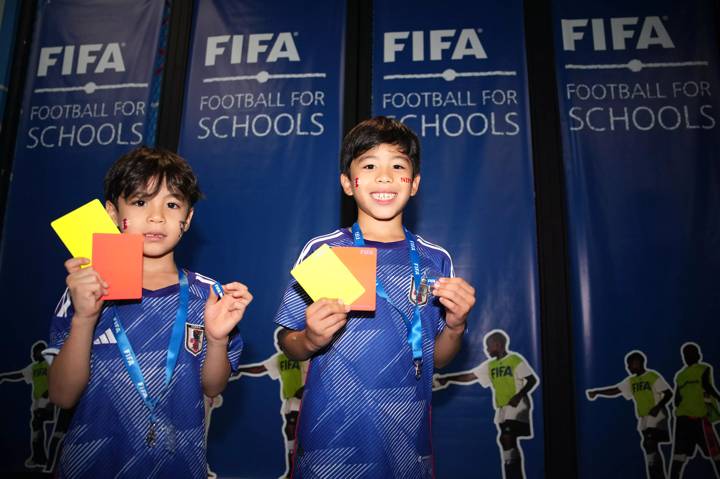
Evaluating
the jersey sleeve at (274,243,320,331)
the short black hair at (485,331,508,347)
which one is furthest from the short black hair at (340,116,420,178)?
the short black hair at (485,331,508,347)

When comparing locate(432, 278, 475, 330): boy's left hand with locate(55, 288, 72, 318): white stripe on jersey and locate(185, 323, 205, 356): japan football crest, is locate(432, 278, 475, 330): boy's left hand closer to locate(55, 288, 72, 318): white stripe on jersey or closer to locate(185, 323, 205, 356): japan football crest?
locate(185, 323, 205, 356): japan football crest

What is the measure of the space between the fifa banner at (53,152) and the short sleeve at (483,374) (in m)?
2.38

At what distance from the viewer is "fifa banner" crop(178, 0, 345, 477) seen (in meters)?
2.73

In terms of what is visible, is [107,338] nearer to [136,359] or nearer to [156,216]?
[136,359]

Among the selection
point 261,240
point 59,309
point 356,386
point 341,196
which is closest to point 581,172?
point 341,196

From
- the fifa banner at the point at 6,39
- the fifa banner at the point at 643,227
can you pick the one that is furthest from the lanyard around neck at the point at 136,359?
the fifa banner at the point at 6,39

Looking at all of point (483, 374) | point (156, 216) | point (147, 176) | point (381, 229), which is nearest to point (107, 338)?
point (156, 216)

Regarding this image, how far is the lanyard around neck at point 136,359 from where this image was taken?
119cm

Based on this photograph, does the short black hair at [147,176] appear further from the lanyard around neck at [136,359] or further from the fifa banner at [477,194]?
the fifa banner at [477,194]

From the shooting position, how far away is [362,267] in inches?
45.4

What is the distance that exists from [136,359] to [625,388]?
2.53m

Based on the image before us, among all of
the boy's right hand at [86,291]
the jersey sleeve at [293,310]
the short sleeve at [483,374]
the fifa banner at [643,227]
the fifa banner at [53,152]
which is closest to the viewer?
the boy's right hand at [86,291]

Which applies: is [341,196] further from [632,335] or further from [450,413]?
[632,335]

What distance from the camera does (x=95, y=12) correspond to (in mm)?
3395
